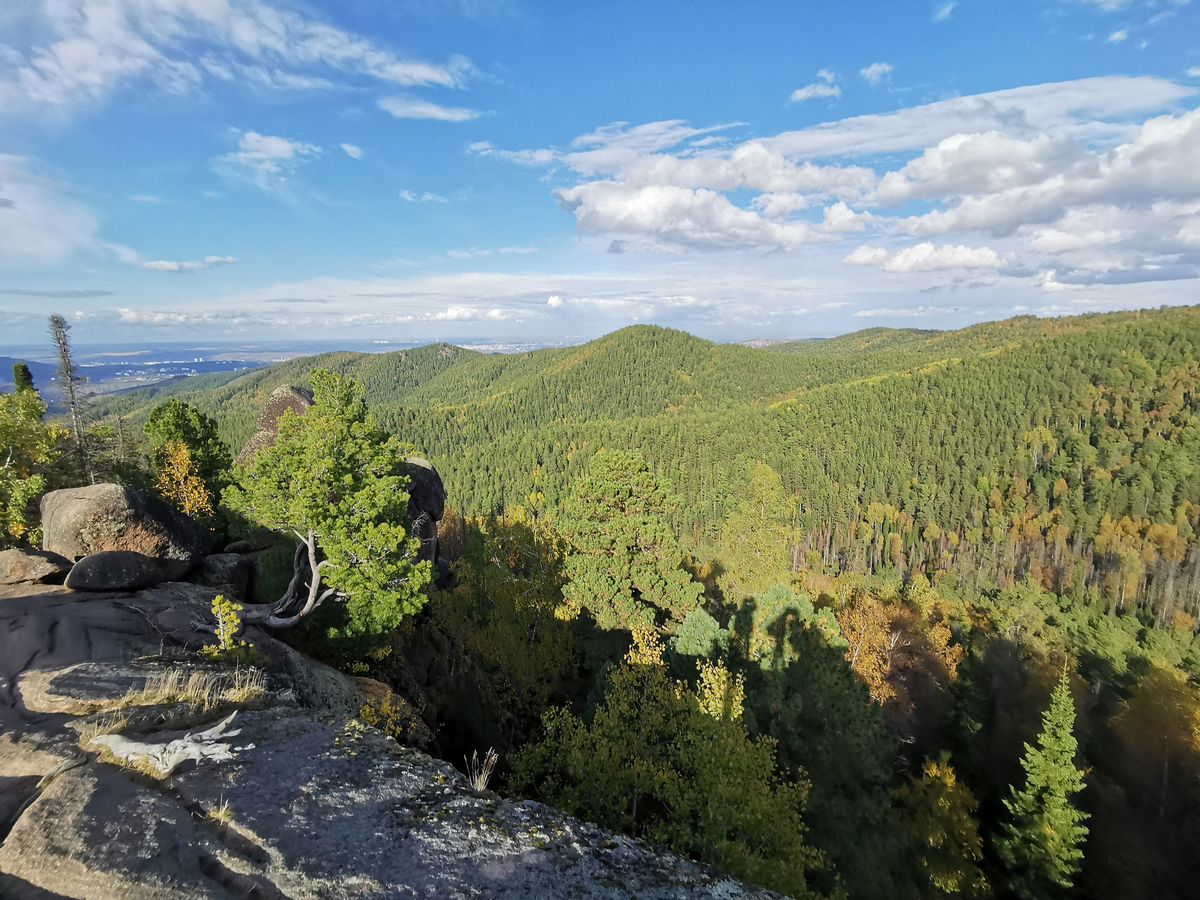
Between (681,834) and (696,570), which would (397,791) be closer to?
(681,834)

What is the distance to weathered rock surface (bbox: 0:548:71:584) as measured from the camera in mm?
14555

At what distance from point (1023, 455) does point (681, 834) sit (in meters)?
174

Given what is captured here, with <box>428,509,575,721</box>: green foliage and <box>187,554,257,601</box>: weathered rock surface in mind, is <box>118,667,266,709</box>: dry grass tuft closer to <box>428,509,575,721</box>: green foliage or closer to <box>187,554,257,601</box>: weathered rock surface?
<box>187,554,257,601</box>: weathered rock surface

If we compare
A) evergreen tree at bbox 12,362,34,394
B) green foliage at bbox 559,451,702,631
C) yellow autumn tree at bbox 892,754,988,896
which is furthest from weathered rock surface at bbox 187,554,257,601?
yellow autumn tree at bbox 892,754,988,896

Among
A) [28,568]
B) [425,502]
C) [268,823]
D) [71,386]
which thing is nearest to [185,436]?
[71,386]

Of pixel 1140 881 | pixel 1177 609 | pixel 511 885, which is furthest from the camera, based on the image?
pixel 1177 609

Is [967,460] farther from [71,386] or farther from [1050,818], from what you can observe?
[71,386]

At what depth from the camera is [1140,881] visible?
24672 mm

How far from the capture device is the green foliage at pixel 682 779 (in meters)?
14.9

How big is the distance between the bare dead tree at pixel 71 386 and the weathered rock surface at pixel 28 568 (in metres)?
19.7

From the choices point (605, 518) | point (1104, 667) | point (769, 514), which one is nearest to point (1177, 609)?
point (1104, 667)

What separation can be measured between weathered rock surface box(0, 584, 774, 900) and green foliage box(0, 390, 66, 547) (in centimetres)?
1822

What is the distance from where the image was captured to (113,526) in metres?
17.2

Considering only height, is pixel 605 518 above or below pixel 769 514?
above
